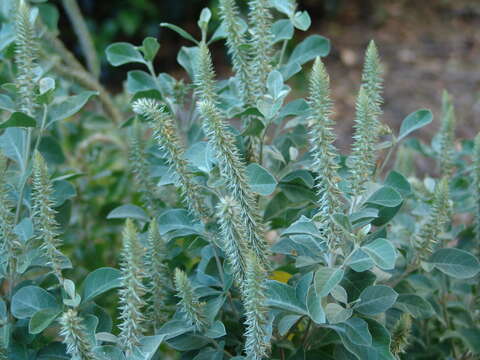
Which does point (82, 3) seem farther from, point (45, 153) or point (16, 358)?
point (16, 358)

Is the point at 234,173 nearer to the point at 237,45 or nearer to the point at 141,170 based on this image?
the point at 237,45

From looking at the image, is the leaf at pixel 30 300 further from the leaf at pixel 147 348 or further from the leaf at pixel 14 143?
the leaf at pixel 14 143

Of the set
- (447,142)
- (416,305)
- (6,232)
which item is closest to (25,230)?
(6,232)

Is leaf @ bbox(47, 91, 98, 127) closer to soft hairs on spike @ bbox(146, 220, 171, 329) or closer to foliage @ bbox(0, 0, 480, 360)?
foliage @ bbox(0, 0, 480, 360)

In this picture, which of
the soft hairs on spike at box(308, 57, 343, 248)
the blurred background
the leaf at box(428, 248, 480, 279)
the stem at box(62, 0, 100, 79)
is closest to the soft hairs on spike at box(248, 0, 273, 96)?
the soft hairs on spike at box(308, 57, 343, 248)

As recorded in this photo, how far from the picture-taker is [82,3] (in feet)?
16.9

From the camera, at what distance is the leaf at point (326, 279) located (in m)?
1.09

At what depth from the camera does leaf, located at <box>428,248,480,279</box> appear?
52.9 inches

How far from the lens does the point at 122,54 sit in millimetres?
1595

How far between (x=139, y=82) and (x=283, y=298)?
2.42ft

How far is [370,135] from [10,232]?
0.73 metres

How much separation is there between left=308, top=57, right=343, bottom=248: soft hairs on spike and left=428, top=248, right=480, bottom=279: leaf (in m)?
0.35

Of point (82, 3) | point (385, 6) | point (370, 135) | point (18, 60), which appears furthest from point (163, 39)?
point (370, 135)

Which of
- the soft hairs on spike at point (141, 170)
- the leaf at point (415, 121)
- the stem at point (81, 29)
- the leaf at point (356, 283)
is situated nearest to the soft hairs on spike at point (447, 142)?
the leaf at point (415, 121)
